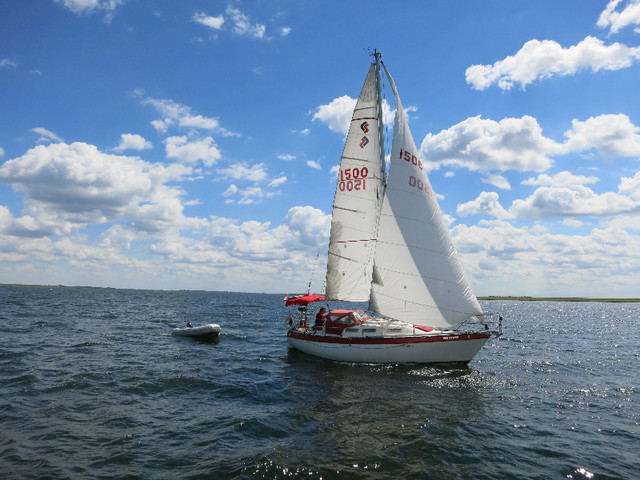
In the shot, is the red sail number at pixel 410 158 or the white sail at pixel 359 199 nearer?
the red sail number at pixel 410 158

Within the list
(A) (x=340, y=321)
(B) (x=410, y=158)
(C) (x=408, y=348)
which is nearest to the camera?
(C) (x=408, y=348)

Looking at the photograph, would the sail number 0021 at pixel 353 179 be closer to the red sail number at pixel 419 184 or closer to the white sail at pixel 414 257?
the white sail at pixel 414 257

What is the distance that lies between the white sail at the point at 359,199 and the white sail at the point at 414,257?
234 centimetres

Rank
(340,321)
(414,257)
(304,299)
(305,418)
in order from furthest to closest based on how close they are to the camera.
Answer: (304,299), (340,321), (414,257), (305,418)

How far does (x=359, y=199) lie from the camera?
970 inches

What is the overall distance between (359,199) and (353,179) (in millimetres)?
1388

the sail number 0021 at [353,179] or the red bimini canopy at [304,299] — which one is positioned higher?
the sail number 0021 at [353,179]

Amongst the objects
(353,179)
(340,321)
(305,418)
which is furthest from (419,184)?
(305,418)

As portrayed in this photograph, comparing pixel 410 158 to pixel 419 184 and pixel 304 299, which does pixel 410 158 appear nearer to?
pixel 419 184

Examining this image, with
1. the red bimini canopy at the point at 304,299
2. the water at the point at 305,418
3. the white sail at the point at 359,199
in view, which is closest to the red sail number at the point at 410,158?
the white sail at the point at 359,199

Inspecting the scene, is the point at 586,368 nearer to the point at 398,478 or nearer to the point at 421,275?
the point at 421,275

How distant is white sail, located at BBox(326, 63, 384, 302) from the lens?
24469mm

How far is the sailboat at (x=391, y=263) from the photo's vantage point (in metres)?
21.3

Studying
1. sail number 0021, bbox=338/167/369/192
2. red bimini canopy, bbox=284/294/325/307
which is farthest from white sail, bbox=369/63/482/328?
red bimini canopy, bbox=284/294/325/307
